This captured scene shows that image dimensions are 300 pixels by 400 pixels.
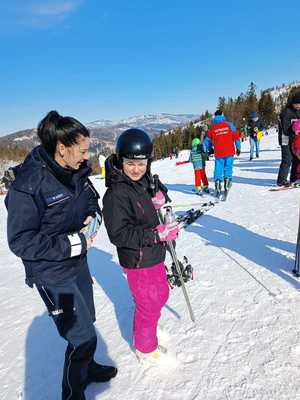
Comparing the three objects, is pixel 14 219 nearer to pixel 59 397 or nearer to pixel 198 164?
pixel 59 397

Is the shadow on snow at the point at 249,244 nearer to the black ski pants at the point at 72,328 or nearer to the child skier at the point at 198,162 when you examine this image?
the black ski pants at the point at 72,328

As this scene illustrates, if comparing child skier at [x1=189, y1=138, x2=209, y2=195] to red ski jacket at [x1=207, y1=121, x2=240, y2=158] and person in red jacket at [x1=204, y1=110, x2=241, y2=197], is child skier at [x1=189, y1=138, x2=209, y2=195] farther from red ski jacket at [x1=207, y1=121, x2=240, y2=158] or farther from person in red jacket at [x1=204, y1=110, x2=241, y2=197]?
red ski jacket at [x1=207, y1=121, x2=240, y2=158]

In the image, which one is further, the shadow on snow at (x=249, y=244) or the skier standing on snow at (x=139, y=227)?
the shadow on snow at (x=249, y=244)

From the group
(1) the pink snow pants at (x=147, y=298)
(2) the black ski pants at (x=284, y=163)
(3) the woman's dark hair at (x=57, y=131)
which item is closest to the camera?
(3) the woman's dark hair at (x=57, y=131)

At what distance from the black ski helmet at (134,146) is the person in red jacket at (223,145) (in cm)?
717

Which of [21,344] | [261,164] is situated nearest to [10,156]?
[261,164]

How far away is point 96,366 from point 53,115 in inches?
90.2

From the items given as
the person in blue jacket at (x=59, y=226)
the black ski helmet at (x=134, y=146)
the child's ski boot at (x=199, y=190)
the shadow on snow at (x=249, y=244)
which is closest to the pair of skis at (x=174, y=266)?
the black ski helmet at (x=134, y=146)

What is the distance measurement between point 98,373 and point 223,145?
25.8 feet

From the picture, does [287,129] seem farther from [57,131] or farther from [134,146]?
[57,131]

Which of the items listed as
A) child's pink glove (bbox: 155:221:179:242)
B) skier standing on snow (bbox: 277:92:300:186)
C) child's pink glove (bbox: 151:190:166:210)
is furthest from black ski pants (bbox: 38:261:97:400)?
skier standing on snow (bbox: 277:92:300:186)

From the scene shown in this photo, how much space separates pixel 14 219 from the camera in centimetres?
214

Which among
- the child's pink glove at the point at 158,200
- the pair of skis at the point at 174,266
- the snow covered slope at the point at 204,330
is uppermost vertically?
the child's pink glove at the point at 158,200

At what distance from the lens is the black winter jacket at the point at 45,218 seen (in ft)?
7.09
